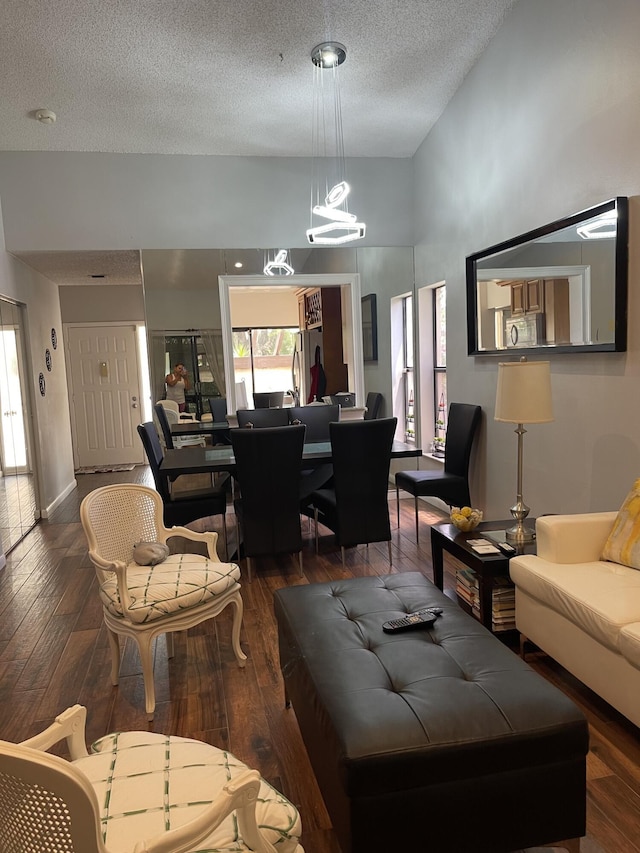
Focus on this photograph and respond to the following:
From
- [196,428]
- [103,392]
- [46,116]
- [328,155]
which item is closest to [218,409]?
[196,428]

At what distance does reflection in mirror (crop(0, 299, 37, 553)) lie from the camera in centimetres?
473

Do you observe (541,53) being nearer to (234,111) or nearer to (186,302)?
(234,111)

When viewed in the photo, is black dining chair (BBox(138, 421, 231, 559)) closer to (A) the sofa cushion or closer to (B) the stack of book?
(B) the stack of book

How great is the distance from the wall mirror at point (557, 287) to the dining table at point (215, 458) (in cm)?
102

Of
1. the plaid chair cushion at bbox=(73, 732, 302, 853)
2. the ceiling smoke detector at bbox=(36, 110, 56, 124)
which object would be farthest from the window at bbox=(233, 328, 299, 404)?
the plaid chair cushion at bbox=(73, 732, 302, 853)

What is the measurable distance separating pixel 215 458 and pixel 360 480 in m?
1.02

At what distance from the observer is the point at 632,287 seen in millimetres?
2771

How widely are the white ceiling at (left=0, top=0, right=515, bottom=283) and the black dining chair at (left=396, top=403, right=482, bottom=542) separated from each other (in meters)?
2.52

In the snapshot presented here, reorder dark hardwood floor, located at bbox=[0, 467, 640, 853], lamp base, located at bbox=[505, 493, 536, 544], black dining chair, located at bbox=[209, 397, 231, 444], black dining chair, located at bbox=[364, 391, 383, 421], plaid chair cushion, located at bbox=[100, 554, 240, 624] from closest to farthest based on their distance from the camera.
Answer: dark hardwood floor, located at bbox=[0, 467, 640, 853] < plaid chair cushion, located at bbox=[100, 554, 240, 624] < lamp base, located at bbox=[505, 493, 536, 544] < black dining chair, located at bbox=[209, 397, 231, 444] < black dining chair, located at bbox=[364, 391, 383, 421]

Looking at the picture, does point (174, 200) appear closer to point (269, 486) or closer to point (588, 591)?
point (269, 486)

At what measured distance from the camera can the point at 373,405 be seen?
236 inches

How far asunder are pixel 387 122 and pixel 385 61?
98 cm

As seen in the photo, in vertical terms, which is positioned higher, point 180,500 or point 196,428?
point 196,428

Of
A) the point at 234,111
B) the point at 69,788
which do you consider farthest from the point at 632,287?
the point at 234,111
